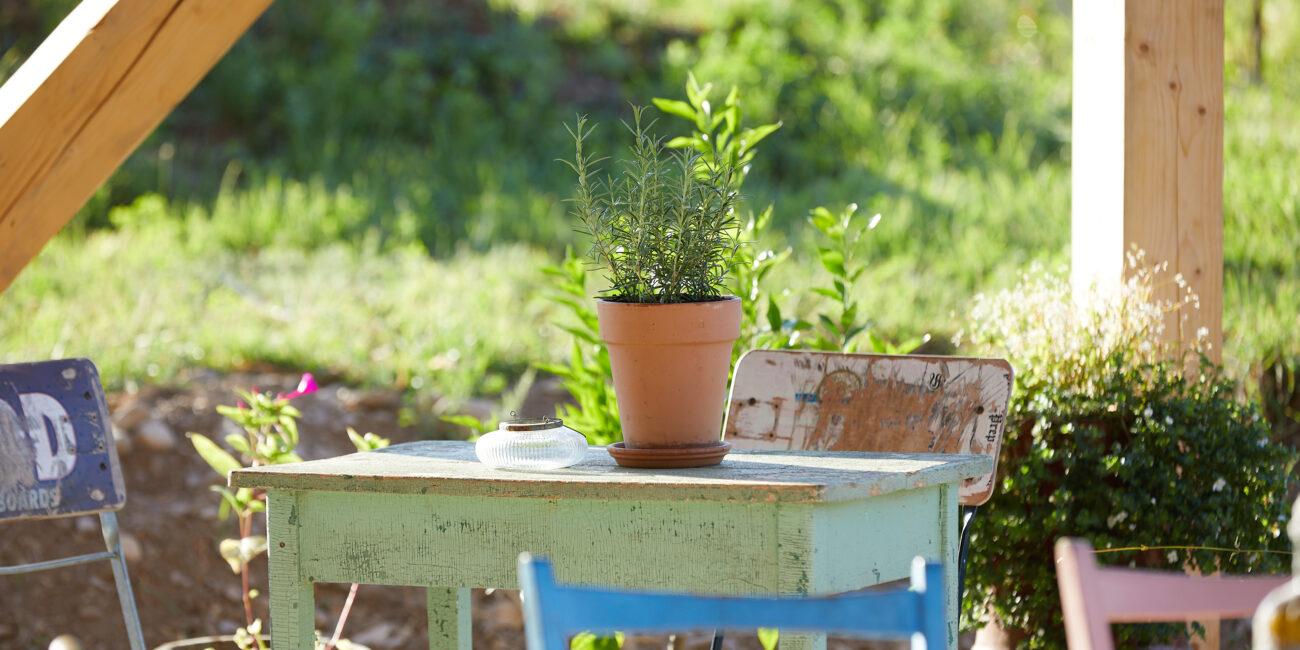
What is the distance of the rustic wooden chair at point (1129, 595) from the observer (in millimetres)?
1210

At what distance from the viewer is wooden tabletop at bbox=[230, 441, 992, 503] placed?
1729mm

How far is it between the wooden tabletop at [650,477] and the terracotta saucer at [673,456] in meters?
0.02

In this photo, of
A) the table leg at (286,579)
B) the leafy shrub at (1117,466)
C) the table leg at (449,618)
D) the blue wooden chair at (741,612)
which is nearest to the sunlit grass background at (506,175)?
the leafy shrub at (1117,466)

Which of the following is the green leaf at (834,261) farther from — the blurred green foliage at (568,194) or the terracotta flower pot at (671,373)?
the terracotta flower pot at (671,373)

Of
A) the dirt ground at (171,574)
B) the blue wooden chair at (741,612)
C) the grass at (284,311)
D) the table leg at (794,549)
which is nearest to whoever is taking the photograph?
Result: the blue wooden chair at (741,612)

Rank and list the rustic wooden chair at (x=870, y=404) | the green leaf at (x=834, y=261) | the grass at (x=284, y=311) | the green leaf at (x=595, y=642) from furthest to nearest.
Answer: the grass at (x=284, y=311) → the green leaf at (x=834, y=261) → the green leaf at (x=595, y=642) → the rustic wooden chair at (x=870, y=404)

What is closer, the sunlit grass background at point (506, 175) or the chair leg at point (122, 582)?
the chair leg at point (122, 582)

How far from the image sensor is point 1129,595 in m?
1.26

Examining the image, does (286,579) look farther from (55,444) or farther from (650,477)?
(55,444)

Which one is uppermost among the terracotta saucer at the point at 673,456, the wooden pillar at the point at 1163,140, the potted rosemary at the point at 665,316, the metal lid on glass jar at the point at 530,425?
the wooden pillar at the point at 1163,140

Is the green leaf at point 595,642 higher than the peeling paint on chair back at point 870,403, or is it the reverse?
the peeling paint on chair back at point 870,403

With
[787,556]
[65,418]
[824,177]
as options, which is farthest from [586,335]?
[824,177]

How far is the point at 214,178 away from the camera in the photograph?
7398mm

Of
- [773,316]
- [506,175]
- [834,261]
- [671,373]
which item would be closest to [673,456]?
[671,373]
